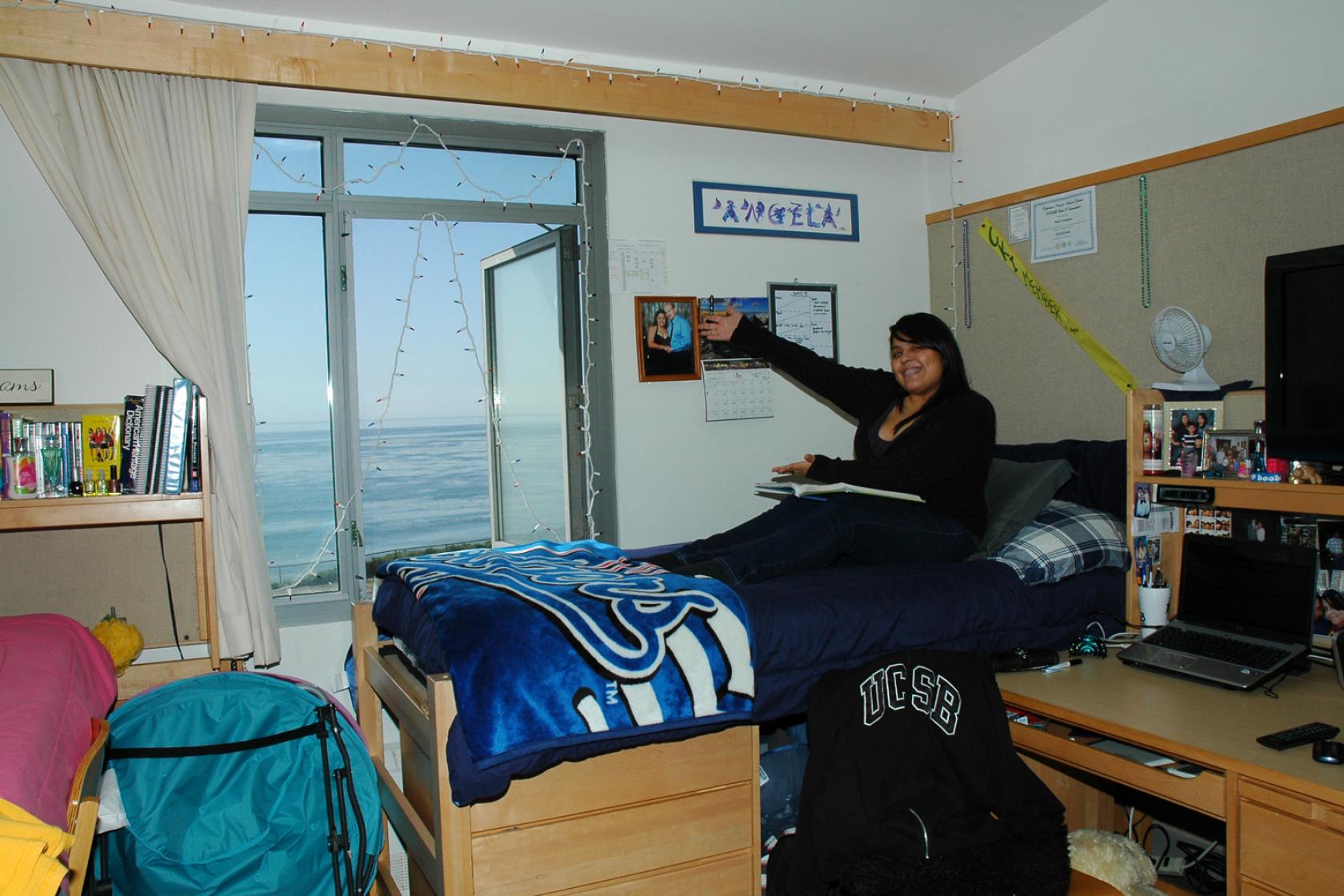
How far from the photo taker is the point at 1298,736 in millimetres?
1741

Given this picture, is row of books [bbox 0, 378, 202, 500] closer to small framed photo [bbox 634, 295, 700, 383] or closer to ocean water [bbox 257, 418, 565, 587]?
ocean water [bbox 257, 418, 565, 587]

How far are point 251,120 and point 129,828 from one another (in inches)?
81.1

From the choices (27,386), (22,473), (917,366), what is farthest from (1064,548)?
(27,386)

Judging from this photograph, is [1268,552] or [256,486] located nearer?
[1268,552]

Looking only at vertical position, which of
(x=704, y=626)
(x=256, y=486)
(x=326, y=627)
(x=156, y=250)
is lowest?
(x=326, y=627)

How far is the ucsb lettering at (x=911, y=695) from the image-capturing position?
6.18ft

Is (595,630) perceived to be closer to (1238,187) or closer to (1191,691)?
(1191,691)

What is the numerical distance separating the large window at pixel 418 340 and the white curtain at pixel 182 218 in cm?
18

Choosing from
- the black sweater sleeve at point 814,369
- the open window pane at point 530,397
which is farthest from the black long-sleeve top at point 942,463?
the open window pane at point 530,397

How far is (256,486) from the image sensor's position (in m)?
3.09

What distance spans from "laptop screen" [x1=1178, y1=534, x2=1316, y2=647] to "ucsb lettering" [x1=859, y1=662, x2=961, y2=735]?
87 centimetres

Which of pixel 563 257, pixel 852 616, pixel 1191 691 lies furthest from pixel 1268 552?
pixel 563 257

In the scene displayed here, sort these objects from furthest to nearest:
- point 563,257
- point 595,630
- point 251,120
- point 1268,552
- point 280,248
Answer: point 563,257 < point 280,248 < point 251,120 < point 1268,552 < point 595,630

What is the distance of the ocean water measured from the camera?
3150 millimetres
